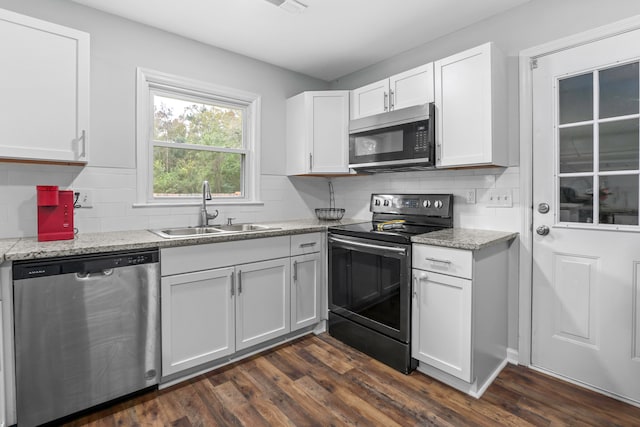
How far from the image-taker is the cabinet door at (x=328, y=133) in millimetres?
3053

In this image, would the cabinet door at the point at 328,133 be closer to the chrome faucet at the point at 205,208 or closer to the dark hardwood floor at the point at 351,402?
the chrome faucet at the point at 205,208

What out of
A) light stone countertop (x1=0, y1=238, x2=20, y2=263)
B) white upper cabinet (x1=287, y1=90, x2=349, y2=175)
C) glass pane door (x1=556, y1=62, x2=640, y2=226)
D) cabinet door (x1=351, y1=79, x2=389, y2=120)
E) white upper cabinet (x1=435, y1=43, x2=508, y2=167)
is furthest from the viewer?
white upper cabinet (x1=287, y1=90, x2=349, y2=175)

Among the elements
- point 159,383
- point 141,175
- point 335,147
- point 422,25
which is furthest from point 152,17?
point 159,383

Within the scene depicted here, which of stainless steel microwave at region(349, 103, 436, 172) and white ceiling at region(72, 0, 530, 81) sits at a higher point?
white ceiling at region(72, 0, 530, 81)

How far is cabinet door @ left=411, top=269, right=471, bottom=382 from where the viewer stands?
1.91 metres

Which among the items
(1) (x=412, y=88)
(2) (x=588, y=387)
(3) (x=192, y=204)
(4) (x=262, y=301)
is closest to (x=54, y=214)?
(3) (x=192, y=204)

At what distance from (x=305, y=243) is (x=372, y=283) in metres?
0.62

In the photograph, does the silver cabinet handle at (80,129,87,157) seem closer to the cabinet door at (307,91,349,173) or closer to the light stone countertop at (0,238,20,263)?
the light stone countertop at (0,238,20,263)

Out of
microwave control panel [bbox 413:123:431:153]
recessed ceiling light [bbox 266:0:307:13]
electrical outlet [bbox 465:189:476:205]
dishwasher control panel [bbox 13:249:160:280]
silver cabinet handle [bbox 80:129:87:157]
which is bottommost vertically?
dishwasher control panel [bbox 13:249:160:280]

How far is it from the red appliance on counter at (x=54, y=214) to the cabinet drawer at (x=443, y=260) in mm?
2124

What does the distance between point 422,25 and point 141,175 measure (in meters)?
2.38

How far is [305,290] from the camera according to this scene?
2660 millimetres

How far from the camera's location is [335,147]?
3.07 metres

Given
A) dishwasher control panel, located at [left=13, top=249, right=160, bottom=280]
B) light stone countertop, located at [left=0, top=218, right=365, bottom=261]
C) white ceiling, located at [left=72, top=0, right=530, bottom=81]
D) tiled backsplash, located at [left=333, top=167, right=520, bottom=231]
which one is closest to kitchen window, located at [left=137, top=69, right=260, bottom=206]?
white ceiling, located at [left=72, top=0, right=530, bottom=81]
